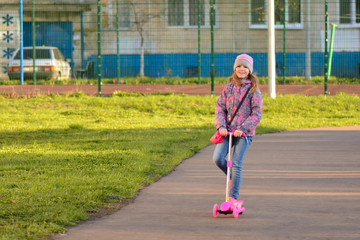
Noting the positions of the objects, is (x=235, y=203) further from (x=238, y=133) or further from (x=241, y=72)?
(x=241, y=72)

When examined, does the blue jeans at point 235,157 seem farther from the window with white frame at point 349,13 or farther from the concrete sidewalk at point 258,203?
the window with white frame at point 349,13

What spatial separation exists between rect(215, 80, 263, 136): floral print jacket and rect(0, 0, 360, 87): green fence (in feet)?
61.5

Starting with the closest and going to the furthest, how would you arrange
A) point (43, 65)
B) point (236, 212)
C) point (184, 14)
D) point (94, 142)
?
point (236, 212)
point (94, 142)
point (43, 65)
point (184, 14)

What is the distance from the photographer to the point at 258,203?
7.52 metres

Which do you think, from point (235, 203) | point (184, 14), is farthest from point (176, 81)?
point (235, 203)

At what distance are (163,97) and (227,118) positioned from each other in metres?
12.1

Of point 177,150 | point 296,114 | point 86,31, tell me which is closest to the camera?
Answer: point 177,150

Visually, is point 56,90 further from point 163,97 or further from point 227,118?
point 227,118

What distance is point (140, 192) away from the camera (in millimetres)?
8164

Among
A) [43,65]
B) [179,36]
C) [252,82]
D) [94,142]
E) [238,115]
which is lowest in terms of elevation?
[94,142]

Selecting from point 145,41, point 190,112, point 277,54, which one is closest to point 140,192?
point 190,112

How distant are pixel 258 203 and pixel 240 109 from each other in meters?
1.00

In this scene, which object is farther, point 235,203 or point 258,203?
point 258,203

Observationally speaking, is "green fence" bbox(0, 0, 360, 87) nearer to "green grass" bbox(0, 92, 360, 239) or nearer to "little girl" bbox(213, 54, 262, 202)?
"green grass" bbox(0, 92, 360, 239)
